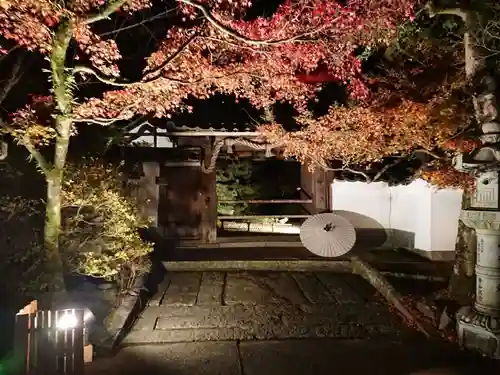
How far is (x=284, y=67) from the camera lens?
9.55 m

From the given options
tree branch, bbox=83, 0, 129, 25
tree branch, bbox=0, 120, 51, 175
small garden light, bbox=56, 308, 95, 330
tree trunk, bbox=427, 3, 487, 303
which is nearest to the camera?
small garden light, bbox=56, 308, 95, 330

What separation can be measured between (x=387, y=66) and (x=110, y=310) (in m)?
9.80

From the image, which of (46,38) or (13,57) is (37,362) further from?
(13,57)

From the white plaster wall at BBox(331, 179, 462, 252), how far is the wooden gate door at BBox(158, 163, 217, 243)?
16.6 ft

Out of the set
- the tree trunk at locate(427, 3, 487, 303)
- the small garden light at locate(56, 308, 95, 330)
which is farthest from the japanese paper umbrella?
the small garden light at locate(56, 308, 95, 330)

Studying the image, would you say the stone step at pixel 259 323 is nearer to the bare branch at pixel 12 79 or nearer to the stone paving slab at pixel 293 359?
the stone paving slab at pixel 293 359

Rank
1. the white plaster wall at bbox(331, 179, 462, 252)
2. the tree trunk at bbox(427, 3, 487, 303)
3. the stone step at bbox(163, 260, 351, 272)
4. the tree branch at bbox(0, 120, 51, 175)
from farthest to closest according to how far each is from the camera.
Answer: the white plaster wall at bbox(331, 179, 462, 252), the stone step at bbox(163, 260, 351, 272), the tree trunk at bbox(427, 3, 487, 303), the tree branch at bbox(0, 120, 51, 175)

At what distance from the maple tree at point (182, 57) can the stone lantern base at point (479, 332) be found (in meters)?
3.40

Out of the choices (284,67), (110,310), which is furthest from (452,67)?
(110,310)

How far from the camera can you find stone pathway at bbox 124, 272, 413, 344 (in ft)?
25.9

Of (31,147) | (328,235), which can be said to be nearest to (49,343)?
(31,147)

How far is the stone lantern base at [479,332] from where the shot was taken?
6.61 m

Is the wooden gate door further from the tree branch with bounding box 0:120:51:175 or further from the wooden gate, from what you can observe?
the wooden gate

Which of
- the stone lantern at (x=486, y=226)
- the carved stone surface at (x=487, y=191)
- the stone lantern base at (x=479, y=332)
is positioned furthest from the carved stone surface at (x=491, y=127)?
the stone lantern base at (x=479, y=332)
